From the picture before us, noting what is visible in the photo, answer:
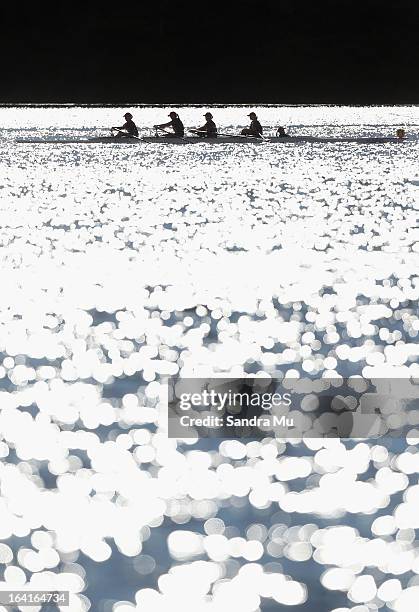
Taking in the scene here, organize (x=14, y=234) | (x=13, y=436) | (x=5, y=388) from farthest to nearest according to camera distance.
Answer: (x=14, y=234) < (x=5, y=388) < (x=13, y=436)

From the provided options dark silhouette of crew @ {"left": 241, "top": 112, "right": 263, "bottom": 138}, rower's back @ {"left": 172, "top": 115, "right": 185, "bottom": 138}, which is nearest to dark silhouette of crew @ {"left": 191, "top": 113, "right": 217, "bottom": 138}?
rower's back @ {"left": 172, "top": 115, "right": 185, "bottom": 138}

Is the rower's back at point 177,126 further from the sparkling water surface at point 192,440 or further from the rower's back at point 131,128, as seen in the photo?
the sparkling water surface at point 192,440

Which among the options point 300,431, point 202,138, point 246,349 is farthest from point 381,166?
point 300,431

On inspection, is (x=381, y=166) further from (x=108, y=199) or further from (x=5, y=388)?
(x=5, y=388)

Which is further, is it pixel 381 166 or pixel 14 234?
pixel 381 166

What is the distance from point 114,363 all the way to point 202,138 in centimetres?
6800

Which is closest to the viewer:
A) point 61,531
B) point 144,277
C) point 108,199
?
point 61,531

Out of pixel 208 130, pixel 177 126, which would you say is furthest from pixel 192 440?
pixel 208 130

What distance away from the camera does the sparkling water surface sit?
488 inches

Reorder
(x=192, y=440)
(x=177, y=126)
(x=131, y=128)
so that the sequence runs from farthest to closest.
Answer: (x=131, y=128)
(x=177, y=126)
(x=192, y=440)

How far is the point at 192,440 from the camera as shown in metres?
17.0

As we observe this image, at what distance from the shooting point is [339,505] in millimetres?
14398

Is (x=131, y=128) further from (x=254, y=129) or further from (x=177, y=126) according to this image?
(x=254, y=129)

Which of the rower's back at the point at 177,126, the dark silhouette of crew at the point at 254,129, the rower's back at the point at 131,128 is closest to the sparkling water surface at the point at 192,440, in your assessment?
the rower's back at the point at 177,126
